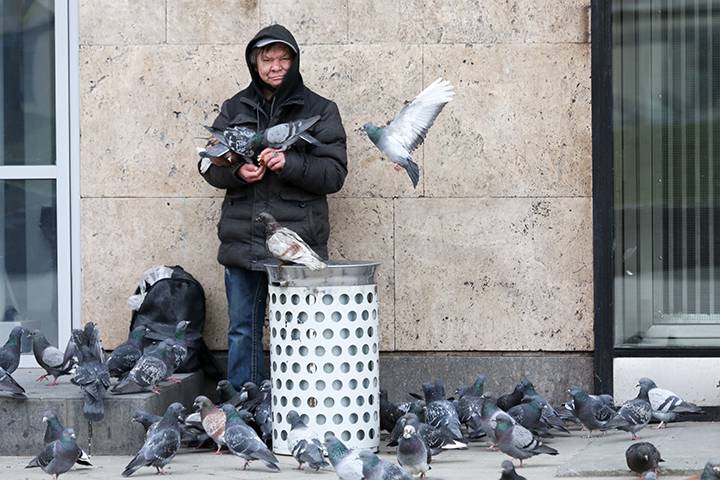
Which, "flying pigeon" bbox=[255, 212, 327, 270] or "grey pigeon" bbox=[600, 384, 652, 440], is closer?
"flying pigeon" bbox=[255, 212, 327, 270]

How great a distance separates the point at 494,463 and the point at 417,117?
2.06 metres

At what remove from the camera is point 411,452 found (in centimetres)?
770

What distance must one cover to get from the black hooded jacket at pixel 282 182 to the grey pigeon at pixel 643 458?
7.85 ft

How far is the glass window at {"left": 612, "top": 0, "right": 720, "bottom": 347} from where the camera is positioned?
32.1 ft

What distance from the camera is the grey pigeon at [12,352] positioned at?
905 centimetres

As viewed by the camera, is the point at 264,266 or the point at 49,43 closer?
the point at 264,266

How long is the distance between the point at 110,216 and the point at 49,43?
4.16 feet

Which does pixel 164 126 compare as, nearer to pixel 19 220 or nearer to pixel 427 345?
pixel 19 220

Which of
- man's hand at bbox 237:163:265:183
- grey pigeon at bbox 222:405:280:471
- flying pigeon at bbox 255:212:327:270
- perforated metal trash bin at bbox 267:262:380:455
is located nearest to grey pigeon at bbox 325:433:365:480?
grey pigeon at bbox 222:405:280:471

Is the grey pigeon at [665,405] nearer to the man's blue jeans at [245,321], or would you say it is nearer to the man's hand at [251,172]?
the man's blue jeans at [245,321]

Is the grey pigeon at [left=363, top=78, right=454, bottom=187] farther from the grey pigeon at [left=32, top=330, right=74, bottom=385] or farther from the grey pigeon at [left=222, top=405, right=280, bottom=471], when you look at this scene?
the grey pigeon at [left=32, top=330, right=74, bottom=385]

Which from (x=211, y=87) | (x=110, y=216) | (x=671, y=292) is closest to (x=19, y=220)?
(x=110, y=216)

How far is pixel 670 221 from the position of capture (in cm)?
981

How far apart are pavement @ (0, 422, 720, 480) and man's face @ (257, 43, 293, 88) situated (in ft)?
7.33
